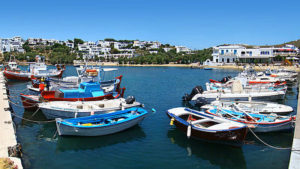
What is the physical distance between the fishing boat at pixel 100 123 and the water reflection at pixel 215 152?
3568 mm

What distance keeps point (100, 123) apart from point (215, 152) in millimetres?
8333

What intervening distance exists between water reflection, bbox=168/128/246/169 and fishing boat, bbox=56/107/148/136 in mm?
3568

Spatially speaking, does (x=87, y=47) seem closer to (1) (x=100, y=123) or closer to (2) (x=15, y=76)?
(2) (x=15, y=76)

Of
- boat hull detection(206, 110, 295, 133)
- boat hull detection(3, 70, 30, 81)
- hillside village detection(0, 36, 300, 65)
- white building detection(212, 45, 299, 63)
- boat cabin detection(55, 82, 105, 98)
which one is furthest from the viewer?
hillside village detection(0, 36, 300, 65)

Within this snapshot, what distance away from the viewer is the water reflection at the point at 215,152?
1354 cm

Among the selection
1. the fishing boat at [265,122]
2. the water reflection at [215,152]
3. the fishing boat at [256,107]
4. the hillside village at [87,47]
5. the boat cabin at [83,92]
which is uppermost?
the hillside village at [87,47]

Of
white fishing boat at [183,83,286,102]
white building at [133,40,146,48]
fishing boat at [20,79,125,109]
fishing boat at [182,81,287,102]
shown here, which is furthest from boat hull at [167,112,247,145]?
white building at [133,40,146,48]

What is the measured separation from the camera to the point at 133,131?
18.4m

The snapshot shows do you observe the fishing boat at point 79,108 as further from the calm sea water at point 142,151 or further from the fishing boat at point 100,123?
the calm sea water at point 142,151

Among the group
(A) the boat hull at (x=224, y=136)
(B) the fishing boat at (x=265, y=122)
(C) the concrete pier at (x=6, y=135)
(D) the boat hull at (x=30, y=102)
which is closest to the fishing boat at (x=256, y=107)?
(B) the fishing boat at (x=265, y=122)

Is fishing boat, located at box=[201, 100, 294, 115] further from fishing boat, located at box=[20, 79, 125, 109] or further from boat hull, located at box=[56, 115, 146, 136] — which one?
fishing boat, located at box=[20, 79, 125, 109]

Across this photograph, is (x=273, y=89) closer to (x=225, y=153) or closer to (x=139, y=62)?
(x=225, y=153)

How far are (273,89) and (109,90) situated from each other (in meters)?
21.1

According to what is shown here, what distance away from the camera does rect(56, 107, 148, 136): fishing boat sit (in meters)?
15.9
